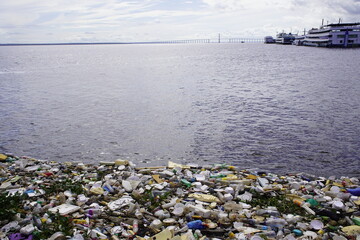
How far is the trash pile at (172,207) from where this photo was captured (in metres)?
5.97

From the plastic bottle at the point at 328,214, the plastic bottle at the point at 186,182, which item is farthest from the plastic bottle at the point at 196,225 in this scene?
the plastic bottle at the point at 328,214

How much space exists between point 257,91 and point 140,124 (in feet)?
51.5

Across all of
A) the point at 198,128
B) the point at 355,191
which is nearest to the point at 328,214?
the point at 355,191

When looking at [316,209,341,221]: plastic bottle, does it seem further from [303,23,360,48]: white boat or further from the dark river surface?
[303,23,360,48]: white boat

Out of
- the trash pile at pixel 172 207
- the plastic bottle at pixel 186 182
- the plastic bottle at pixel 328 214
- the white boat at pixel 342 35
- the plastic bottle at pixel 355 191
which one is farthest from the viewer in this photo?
the white boat at pixel 342 35

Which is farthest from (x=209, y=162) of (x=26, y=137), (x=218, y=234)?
(x=26, y=137)

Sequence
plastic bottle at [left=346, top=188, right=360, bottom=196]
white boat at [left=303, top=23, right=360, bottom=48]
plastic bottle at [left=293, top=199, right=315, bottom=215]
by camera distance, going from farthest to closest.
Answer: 1. white boat at [left=303, top=23, right=360, bottom=48]
2. plastic bottle at [left=346, top=188, right=360, bottom=196]
3. plastic bottle at [left=293, top=199, right=315, bottom=215]

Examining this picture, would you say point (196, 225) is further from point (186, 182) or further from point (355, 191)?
point (355, 191)

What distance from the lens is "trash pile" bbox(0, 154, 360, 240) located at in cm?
597

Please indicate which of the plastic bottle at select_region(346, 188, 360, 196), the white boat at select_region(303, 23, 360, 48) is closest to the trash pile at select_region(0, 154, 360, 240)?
the plastic bottle at select_region(346, 188, 360, 196)

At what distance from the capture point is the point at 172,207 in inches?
276

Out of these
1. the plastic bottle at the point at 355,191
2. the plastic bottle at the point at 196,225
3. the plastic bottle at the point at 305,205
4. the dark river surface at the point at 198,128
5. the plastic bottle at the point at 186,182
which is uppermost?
the plastic bottle at the point at 196,225

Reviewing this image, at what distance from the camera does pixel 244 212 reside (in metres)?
6.73

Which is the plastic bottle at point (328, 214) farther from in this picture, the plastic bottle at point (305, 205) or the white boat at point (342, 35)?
the white boat at point (342, 35)
